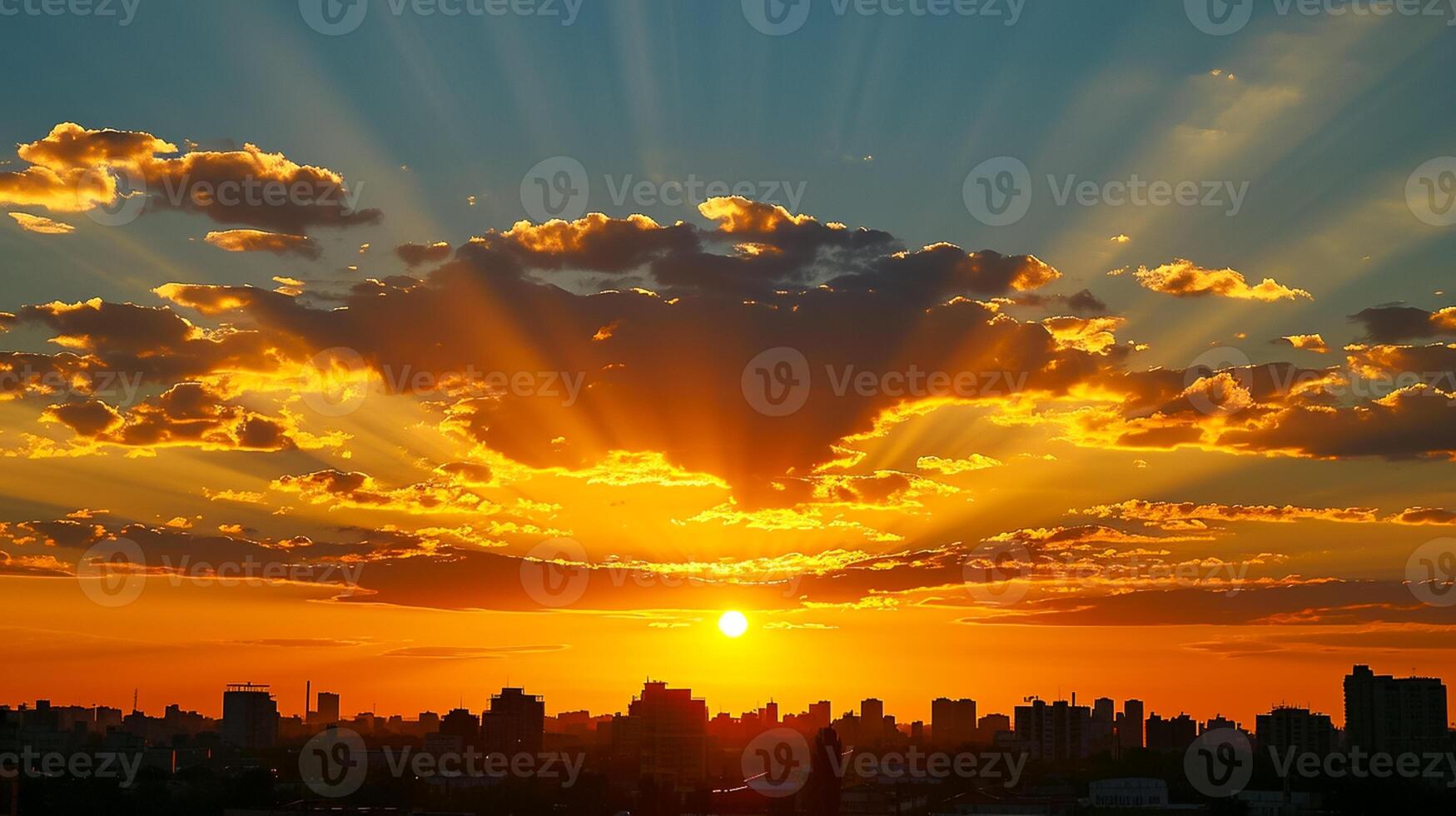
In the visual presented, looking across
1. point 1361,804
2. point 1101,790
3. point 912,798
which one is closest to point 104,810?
point 912,798

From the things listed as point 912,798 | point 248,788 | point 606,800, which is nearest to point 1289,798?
point 912,798

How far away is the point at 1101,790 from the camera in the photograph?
171 metres

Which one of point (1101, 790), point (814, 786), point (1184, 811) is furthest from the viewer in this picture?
point (1101, 790)

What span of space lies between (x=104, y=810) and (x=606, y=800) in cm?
6035

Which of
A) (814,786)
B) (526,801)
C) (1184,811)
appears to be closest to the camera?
(814,786)

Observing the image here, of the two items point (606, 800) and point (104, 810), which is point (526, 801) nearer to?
point (606, 800)

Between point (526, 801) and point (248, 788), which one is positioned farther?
point (526, 801)

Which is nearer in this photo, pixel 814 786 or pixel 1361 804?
pixel 814 786

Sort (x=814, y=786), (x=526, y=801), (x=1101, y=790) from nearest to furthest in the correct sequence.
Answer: (x=814, y=786)
(x=1101, y=790)
(x=526, y=801)

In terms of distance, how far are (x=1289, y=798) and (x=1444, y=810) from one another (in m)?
20.0

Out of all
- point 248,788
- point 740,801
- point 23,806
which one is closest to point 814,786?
point 740,801

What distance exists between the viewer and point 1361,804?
582 feet

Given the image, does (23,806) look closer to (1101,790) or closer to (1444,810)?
(1101,790)

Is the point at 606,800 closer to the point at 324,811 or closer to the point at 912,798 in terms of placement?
the point at 912,798
